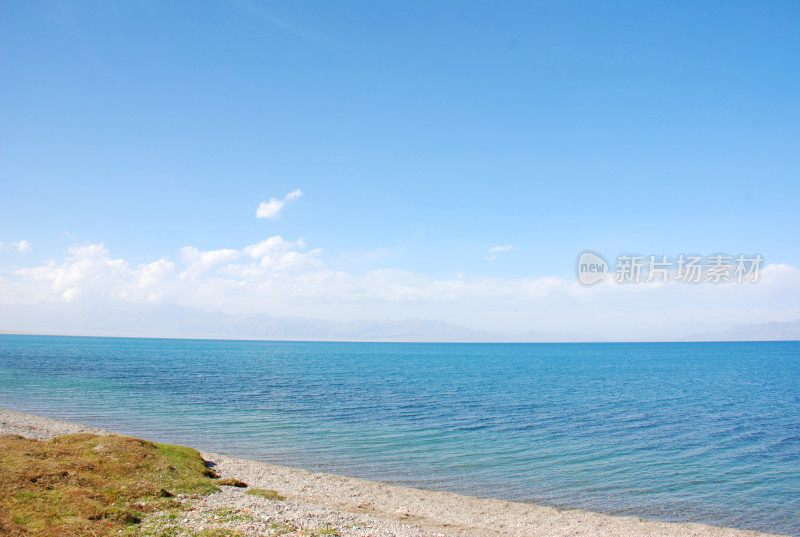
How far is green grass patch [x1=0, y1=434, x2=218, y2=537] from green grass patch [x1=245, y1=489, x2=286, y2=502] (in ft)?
6.06

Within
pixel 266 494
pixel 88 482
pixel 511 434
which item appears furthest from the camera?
pixel 511 434

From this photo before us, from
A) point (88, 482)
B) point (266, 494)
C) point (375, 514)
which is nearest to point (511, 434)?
point (375, 514)

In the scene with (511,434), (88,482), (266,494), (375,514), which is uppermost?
(88,482)

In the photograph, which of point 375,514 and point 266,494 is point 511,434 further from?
point 266,494

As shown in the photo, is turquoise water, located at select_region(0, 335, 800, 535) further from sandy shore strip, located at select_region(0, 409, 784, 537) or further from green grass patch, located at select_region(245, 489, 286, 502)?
green grass patch, located at select_region(245, 489, 286, 502)

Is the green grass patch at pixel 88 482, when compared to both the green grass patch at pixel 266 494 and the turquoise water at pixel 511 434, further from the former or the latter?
the turquoise water at pixel 511 434

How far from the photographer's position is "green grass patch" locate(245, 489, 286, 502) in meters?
22.4

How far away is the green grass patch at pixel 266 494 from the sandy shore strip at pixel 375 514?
546mm

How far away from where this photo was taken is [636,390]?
258 ft

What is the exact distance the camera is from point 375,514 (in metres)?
22.0

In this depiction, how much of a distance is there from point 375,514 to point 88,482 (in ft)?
42.6

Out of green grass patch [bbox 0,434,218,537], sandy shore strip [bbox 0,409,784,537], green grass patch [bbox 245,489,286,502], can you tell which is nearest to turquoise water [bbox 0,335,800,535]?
sandy shore strip [bbox 0,409,784,537]

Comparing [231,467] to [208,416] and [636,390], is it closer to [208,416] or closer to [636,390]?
[208,416]

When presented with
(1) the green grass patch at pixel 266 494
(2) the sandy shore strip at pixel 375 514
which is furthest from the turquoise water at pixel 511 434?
(1) the green grass patch at pixel 266 494
